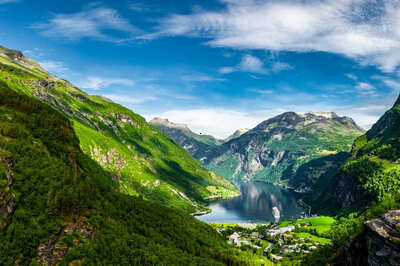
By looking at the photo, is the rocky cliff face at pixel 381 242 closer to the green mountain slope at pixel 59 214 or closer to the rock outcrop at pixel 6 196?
the green mountain slope at pixel 59 214

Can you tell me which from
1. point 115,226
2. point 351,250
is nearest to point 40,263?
point 115,226

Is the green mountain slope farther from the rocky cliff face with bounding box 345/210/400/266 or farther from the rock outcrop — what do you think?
the rocky cliff face with bounding box 345/210/400/266

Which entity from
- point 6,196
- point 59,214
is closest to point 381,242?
point 59,214

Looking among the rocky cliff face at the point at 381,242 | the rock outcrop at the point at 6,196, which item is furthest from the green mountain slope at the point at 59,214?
the rocky cliff face at the point at 381,242

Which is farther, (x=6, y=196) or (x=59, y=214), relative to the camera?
(x=59, y=214)

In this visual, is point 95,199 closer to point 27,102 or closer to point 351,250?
point 27,102

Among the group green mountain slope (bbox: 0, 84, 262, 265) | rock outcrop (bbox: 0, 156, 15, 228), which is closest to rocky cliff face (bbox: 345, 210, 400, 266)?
green mountain slope (bbox: 0, 84, 262, 265)

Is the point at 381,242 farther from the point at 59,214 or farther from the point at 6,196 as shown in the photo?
the point at 6,196
